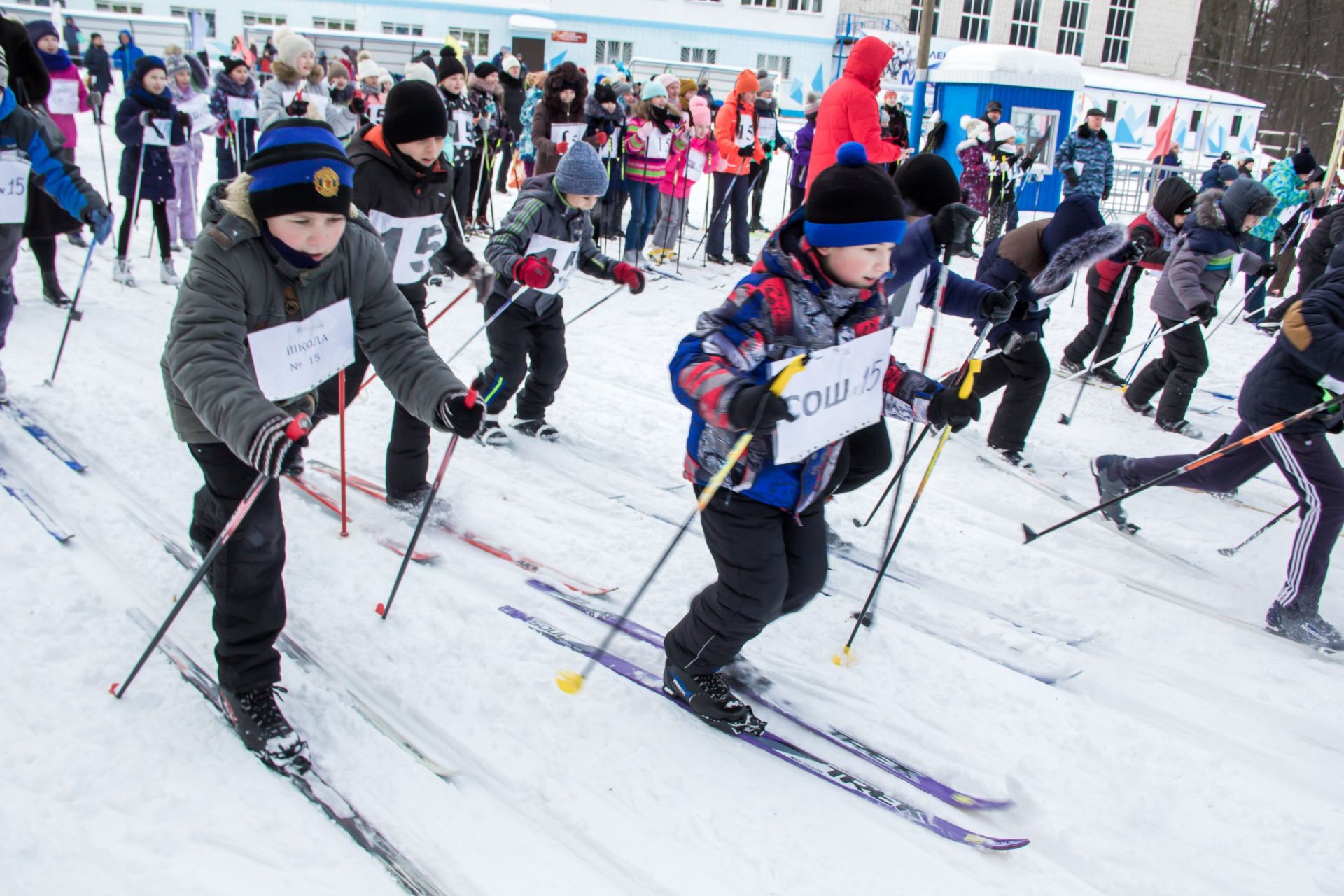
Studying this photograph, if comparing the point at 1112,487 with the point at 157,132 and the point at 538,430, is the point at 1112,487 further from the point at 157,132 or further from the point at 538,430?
the point at 157,132

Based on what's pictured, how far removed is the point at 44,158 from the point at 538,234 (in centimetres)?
245

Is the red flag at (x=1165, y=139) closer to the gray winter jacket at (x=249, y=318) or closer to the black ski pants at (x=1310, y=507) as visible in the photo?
the black ski pants at (x=1310, y=507)

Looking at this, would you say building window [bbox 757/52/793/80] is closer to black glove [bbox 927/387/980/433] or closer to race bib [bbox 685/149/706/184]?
race bib [bbox 685/149/706/184]

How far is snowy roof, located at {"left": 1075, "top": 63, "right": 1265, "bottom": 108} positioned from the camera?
26734 millimetres

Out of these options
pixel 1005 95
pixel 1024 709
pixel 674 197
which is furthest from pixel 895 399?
pixel 1005 95

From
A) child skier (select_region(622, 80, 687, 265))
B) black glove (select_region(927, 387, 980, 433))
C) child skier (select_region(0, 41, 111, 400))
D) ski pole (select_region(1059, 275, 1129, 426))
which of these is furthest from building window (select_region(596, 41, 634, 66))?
black glove (select_region(927, 387, 980, 433))

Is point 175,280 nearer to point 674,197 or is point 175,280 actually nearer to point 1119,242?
point 674,197

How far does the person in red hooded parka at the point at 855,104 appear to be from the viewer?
6.52 metres

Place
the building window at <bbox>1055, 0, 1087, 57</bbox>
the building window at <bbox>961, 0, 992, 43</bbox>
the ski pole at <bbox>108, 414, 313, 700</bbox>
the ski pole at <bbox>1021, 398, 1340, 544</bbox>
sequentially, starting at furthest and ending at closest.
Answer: the building window at <bbox>1055, 0, 1087, 57</bbox> → the building window at <bbox>961, 0, 992, 43</bbox> → the ski pole at <bbox>1021, 398, 1340, 544</bbox> → the ski pole at <bbox>108, 414, 313, 700</bbox>

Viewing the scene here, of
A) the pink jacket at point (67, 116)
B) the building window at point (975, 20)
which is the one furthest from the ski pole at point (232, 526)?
the building window at point (975, 20)

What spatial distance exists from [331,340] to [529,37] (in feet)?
102

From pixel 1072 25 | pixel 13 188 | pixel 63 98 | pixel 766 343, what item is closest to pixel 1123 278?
pixel 766 343

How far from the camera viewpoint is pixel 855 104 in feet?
21.5

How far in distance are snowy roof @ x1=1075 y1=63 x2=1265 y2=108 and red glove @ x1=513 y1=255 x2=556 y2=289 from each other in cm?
2533
